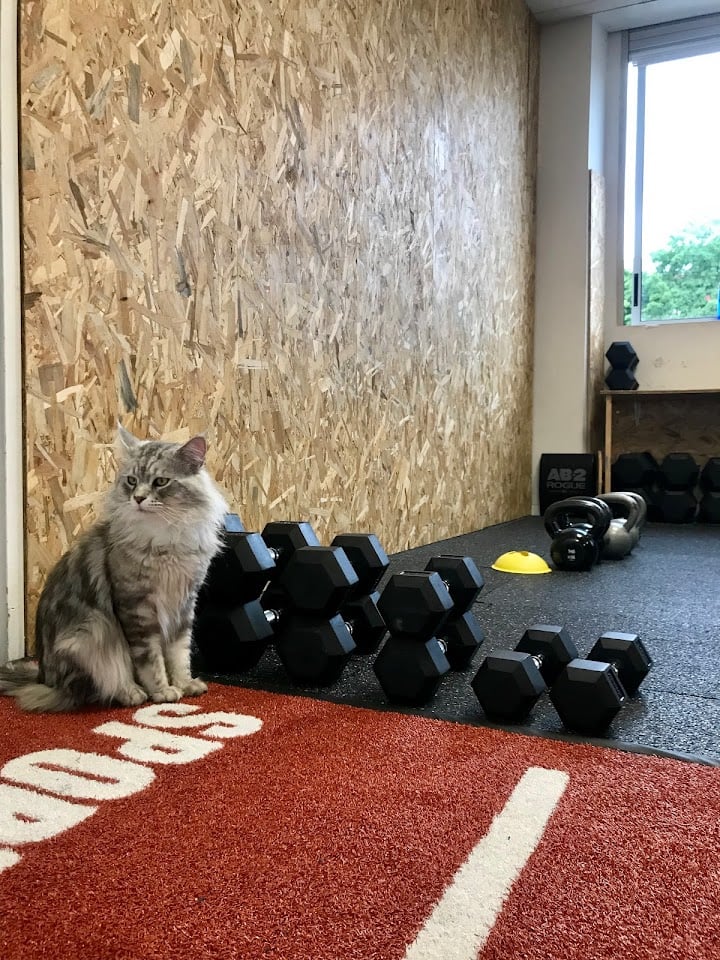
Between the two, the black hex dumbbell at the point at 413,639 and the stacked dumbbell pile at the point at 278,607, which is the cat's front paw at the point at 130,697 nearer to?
the stacked dumbbell pile at the point at 278,607

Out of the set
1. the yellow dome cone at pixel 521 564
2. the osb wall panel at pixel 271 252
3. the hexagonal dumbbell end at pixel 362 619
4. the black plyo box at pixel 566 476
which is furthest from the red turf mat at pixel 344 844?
the black plyo box at pixel 566 476

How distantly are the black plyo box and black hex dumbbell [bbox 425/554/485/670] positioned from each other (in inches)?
125

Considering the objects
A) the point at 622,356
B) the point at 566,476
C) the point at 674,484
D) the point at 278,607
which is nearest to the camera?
the point at 278,607

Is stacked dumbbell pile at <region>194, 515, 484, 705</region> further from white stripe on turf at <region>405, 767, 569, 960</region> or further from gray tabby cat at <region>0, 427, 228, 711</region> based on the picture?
white stripe on turf at <region>405, 767, 569, 960</region>

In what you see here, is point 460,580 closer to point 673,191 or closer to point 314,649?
point 314,649

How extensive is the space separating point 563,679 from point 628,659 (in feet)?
0.83

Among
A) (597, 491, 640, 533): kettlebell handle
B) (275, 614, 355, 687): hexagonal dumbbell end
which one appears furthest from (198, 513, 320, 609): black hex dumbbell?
(597, 491, 640, 533): kettlebell handle

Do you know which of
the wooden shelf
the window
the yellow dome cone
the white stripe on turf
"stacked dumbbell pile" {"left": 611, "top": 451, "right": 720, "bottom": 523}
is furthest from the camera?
the window

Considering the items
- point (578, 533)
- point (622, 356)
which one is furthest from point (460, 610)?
point (622, 356)

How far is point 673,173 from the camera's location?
507cm

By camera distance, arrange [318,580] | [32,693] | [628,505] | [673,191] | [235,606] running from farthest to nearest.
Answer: [673,191], [628,505], [235,606], [318,580], [32,693]

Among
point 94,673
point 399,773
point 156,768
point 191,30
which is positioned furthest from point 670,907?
point 191,30

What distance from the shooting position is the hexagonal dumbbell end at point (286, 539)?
174 cm

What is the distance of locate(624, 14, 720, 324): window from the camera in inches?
195
